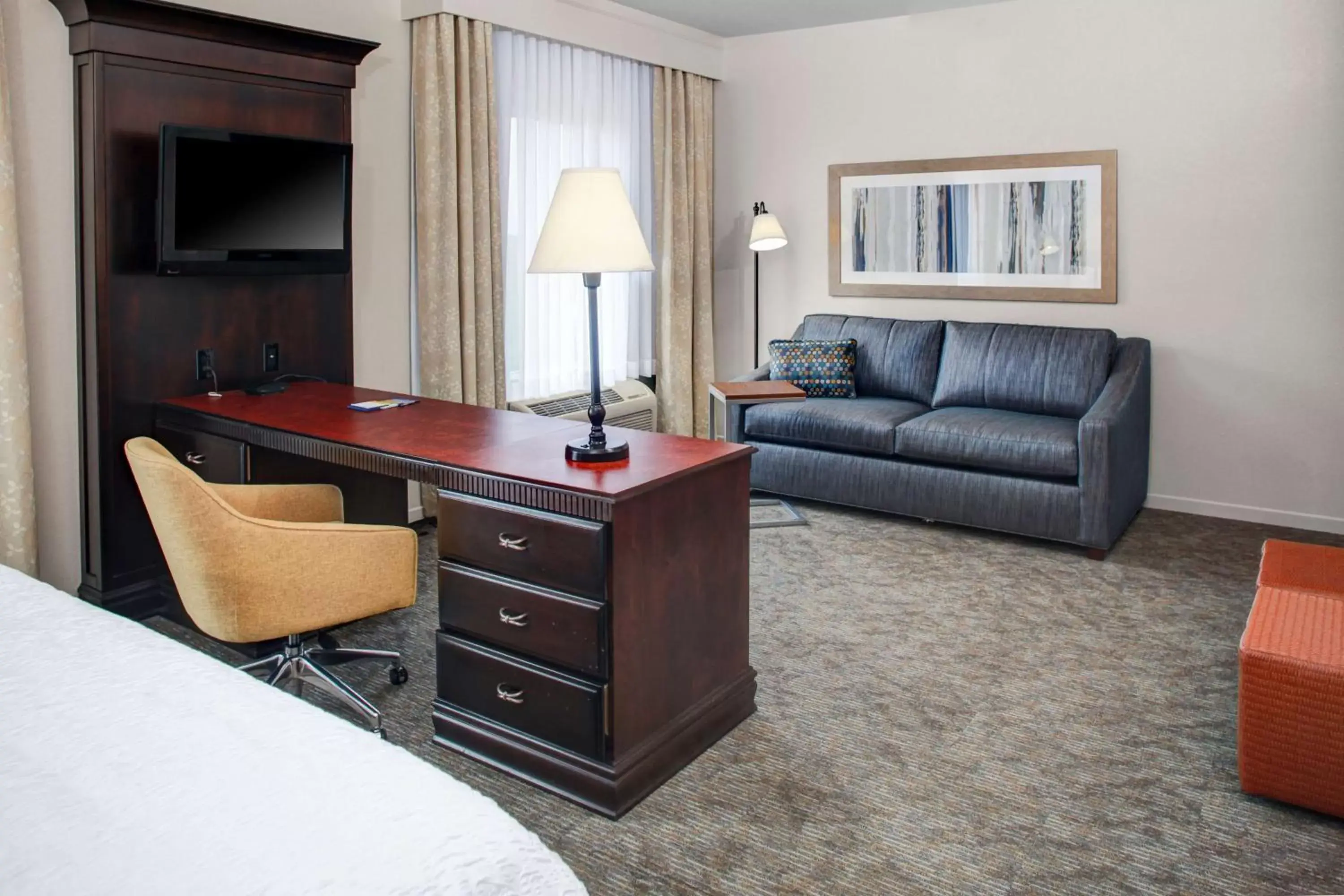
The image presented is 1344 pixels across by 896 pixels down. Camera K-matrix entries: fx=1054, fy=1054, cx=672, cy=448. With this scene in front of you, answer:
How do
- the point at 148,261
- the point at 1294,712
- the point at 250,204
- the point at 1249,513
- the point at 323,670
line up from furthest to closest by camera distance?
the point at 1249,513
the point at 250,204
the point at 148,261
the point at 323,670
the point at 1294,712

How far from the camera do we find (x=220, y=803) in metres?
1.12

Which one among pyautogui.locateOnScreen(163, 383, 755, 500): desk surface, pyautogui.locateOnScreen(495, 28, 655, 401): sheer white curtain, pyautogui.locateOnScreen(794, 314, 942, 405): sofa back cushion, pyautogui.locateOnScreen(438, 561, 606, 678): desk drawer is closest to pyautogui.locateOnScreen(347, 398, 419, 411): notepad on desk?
pyautogui.locateOnScreen(163, 383, 755, 500): desk surface

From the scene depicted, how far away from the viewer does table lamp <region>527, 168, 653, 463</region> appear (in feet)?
8.14

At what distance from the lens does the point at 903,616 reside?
366cm

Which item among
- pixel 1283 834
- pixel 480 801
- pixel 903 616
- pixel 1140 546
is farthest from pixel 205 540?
pixel 1140 546

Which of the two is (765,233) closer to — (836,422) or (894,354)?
(894,354)

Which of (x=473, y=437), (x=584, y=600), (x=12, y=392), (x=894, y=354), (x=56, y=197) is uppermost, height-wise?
(x=56, y=197)

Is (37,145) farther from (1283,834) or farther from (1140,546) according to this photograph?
(1140,546)

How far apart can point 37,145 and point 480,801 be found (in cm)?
308

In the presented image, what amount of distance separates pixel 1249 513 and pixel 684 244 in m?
3.17

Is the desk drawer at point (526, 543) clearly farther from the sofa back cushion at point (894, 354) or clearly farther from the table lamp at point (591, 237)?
the sofa back cushion at point (894, 354)

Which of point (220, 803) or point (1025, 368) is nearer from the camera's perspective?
point (220, 803)

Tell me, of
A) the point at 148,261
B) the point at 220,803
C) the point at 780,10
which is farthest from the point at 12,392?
the point at 780,10

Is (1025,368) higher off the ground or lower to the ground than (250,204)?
lower
